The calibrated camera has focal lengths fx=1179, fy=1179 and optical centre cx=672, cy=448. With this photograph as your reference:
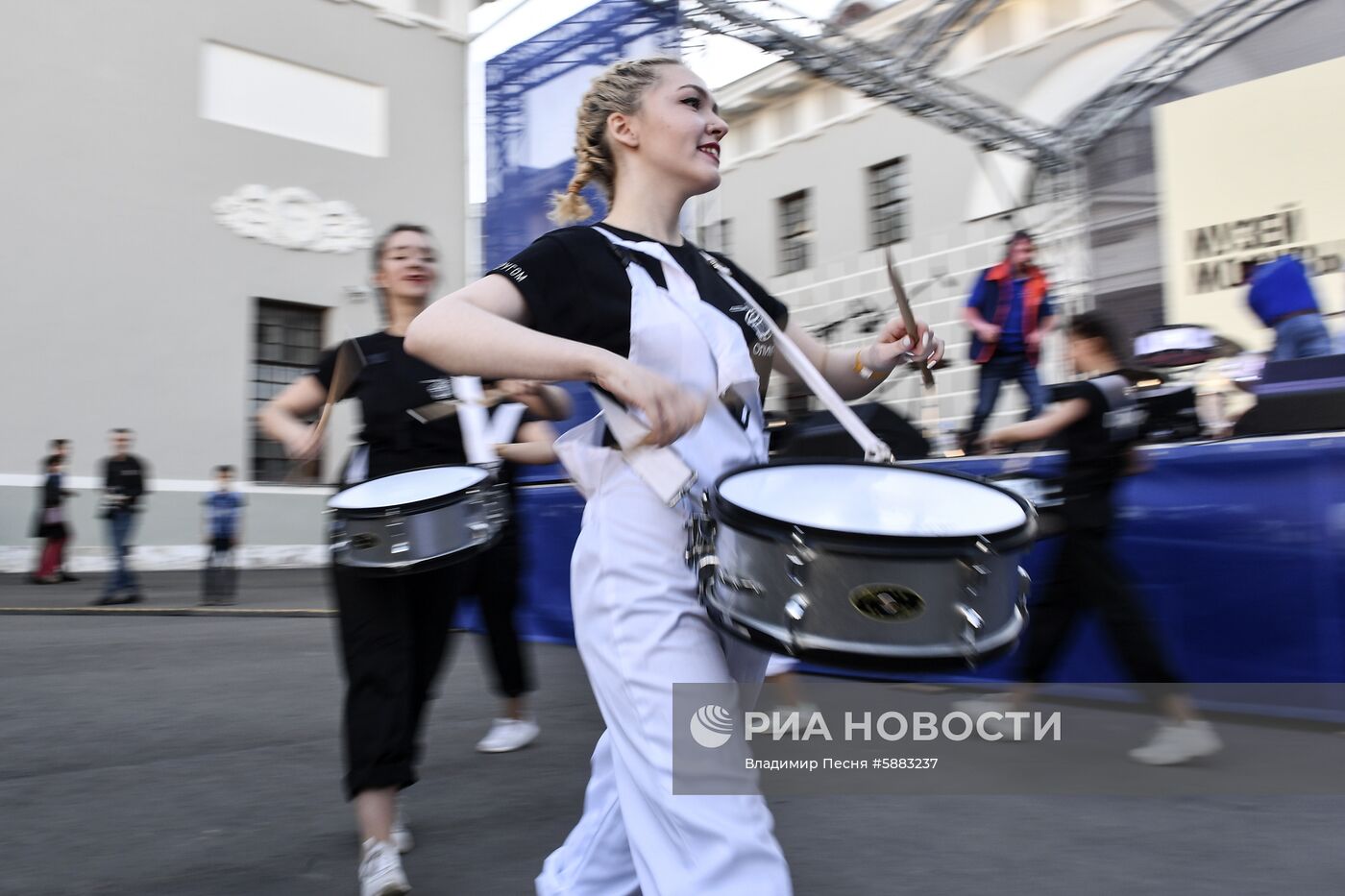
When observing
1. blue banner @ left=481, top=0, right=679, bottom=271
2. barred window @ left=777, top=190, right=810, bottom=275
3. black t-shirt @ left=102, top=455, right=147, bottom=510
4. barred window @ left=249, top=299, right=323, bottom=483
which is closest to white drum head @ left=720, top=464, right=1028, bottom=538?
blue banner @ left=481, top=0, right=679, bottom=271

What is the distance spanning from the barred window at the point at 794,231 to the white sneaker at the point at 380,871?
54.6ft

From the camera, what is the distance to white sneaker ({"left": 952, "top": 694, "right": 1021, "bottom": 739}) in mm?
4750

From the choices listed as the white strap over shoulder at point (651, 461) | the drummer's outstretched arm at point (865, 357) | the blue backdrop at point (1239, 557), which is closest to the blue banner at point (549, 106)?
the blue backdrop at point (1239, 557)

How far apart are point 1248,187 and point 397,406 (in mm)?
8955

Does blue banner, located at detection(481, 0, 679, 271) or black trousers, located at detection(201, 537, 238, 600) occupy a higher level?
blue banner, located at detection(481, 0, 679, 271)

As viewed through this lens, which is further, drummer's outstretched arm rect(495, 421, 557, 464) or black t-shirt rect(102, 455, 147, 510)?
black t-shirt rect(102, 455, 147, 510)

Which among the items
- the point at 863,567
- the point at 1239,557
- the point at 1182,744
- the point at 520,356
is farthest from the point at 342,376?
the point at 1239,557

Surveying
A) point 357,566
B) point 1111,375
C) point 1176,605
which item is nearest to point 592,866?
point 357,566

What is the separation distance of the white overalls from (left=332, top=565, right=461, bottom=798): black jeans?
1253mm

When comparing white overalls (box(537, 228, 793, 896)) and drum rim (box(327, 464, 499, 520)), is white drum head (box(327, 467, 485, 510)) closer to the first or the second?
drum rim (box(327, 464, 499, 520))

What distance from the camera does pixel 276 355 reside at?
56.4 ft

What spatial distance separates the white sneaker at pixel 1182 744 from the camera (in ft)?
13.8

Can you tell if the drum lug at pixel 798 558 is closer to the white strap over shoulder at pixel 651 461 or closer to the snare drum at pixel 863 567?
the snare drum at pixel 863 567

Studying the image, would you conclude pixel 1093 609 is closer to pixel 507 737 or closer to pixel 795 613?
pixel 507 737
